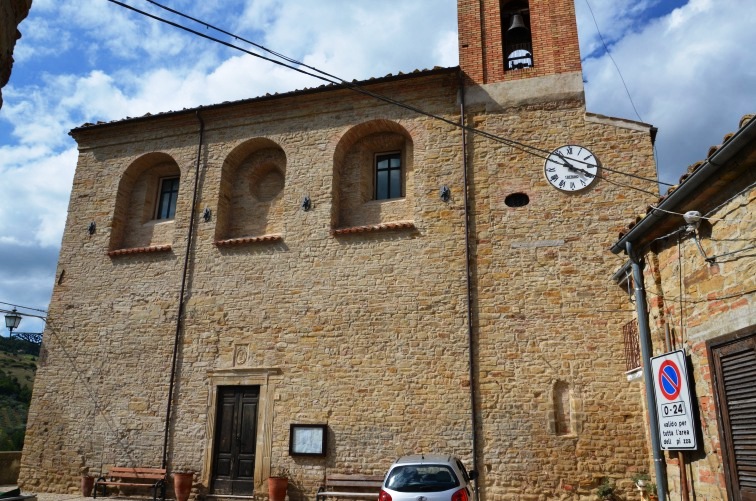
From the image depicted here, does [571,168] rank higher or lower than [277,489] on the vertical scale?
higher

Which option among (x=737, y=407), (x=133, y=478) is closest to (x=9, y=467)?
(x=133, y=478)

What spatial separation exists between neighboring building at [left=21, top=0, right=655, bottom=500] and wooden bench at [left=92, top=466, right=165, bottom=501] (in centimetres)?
24

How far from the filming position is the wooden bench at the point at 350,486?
10.3 m

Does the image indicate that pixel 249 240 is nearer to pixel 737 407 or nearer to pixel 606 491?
pixel 606 491

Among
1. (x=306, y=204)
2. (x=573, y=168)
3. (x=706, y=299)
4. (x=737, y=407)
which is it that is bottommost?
(x=737, y=407)

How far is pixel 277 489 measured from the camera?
10734mm

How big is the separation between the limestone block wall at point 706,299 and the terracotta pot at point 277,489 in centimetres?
670

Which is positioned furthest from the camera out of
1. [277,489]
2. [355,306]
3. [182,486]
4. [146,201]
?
[146,201]

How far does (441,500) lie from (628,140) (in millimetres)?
8010

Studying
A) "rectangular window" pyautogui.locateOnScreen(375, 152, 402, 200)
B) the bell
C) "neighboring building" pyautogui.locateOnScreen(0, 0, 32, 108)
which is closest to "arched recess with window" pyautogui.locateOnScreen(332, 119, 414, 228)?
"rectangular window" pyautogui.locateOnScreen(375, 152, 402, 200)

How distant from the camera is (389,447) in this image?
10.6 m

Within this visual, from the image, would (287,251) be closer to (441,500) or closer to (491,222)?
(491,222)

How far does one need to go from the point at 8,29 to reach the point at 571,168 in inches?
403

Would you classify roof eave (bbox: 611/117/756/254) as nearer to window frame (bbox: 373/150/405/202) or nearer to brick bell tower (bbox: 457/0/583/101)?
brick bell tower (bbox: 457/0/583/101)
